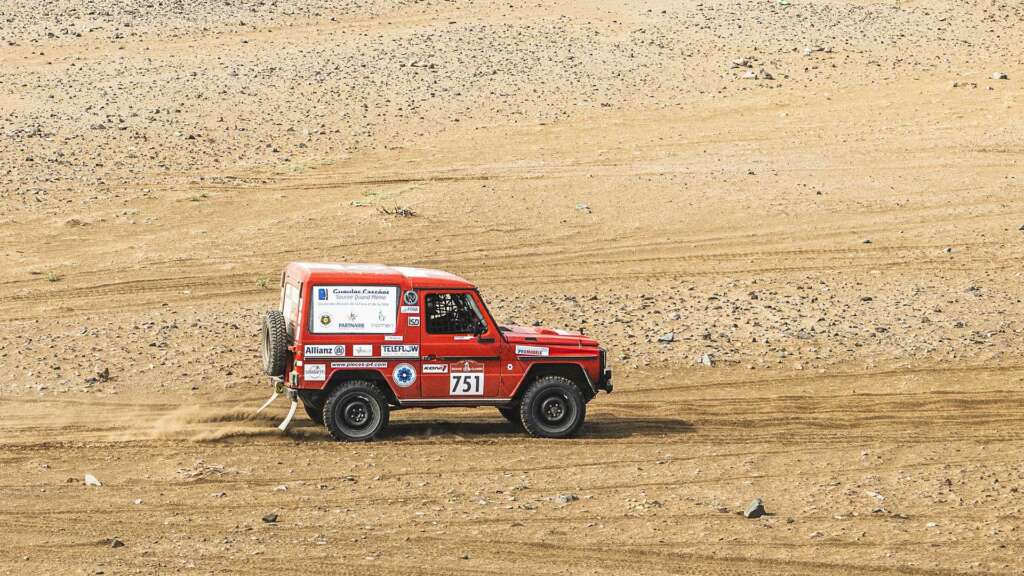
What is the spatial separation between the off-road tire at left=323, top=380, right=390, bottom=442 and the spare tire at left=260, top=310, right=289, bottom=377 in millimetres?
734

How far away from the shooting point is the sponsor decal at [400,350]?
1593 centimetres

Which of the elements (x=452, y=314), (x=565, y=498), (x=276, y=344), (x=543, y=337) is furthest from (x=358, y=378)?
(x=565, y=498)

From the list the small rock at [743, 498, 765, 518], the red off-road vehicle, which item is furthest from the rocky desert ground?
the red off-road vehicle

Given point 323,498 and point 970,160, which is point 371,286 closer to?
point 323,498

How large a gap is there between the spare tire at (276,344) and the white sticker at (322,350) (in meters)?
0.29

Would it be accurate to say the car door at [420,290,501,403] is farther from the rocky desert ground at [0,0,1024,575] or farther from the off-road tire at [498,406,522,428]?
the off-road tire at [498,406,522,428]

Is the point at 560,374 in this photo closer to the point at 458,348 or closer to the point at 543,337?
the point at 543,337

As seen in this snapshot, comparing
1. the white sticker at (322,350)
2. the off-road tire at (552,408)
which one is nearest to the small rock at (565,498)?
the off-road tire at (552,408)

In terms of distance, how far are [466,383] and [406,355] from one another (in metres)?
0.85

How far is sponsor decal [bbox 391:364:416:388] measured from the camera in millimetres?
16031

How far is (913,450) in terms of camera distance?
16656mm

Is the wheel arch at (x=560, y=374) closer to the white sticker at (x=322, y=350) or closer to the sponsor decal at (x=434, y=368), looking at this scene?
the sponsor decal at (x=434, y=368)

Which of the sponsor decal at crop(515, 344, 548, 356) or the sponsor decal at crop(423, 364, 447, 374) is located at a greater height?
the sponsor decal at crop(515, 344, 548, 356)

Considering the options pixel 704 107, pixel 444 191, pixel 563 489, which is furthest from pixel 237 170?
pixel 563 489
